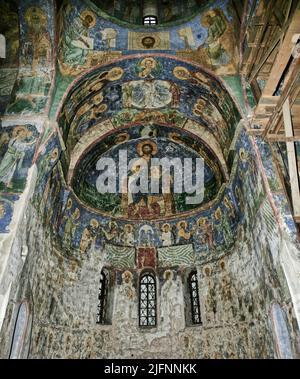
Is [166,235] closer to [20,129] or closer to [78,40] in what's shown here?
[20,129]

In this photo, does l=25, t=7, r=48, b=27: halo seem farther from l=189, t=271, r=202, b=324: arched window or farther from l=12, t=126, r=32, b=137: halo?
l=189, t=271, r=202, b=324: arched window

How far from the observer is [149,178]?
581 inches

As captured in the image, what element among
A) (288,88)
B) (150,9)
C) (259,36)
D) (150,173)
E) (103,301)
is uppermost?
(150,9)

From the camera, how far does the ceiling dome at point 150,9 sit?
11102mm

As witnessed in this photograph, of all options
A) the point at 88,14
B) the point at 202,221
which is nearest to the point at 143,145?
the point at 202,221

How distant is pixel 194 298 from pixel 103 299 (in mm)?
3510

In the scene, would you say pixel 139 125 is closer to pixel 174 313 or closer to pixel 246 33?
pixel 246 33

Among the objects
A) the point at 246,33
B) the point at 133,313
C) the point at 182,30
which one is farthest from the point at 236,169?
the point at 133,313

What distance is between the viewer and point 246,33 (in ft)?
32.4

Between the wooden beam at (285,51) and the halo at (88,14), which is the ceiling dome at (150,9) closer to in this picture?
the halo at (88,14)

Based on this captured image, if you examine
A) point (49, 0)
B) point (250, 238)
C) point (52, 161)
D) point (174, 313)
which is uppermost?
point (49, 0)

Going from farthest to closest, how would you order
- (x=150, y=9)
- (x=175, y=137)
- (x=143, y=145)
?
(x=143, y=145), (x=175, y=137), (x=150, y=9)

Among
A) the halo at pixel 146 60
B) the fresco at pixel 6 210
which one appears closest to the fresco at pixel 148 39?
the halo at pixel 146 60

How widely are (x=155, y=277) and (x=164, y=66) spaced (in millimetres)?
8048
